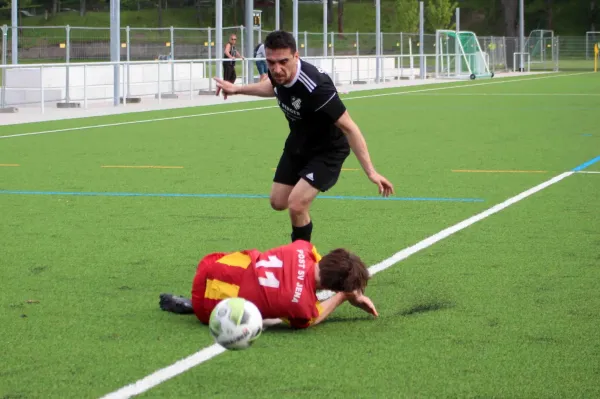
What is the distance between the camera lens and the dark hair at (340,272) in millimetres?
6613

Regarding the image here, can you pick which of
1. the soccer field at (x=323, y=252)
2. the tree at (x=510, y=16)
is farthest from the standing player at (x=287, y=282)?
the tree at (x=510, y=16)

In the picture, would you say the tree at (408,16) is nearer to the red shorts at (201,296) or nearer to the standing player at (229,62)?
the standing player at (229,62)

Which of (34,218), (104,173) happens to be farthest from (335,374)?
(104,173)

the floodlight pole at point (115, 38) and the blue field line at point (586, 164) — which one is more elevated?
the floodlight pole at point (115, 38)

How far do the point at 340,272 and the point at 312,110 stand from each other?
166 cm

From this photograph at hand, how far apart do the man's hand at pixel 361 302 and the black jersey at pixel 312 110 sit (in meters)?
1.49

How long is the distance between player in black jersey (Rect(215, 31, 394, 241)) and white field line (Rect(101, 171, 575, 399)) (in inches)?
30.6

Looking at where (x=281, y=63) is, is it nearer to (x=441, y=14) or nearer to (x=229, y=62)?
(x=229, y=62)

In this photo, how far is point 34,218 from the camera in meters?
11.3

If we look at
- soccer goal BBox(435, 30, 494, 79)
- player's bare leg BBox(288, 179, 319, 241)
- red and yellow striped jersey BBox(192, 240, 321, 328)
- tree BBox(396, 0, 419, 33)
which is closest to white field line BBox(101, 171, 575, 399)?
red and yellow striped jersey BBox(192, 240, 321, 328)

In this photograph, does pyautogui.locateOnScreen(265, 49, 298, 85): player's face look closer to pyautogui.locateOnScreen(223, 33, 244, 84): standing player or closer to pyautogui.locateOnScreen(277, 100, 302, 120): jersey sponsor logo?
pyautogui.locateOnScreen(277, 100, 302, 120): jersey sponsor logo

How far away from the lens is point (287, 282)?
21.8ft

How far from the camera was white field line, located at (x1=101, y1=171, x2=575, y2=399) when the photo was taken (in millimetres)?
5617

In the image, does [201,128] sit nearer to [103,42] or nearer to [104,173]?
[104,173]
